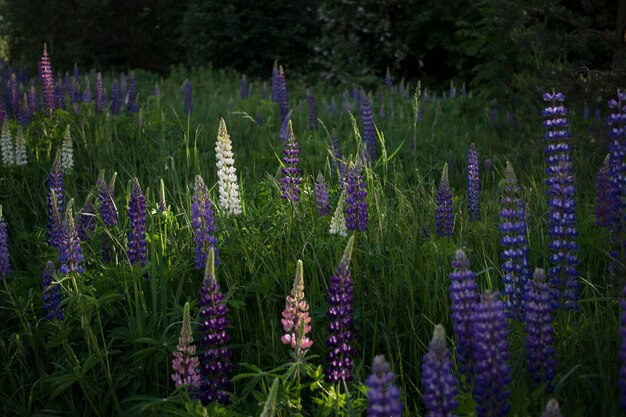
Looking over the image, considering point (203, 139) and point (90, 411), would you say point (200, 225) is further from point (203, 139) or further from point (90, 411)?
point (203, 139)

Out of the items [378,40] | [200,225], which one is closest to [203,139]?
[200,225]

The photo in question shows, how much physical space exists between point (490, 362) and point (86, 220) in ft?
8.47

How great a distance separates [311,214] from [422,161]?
282 cm

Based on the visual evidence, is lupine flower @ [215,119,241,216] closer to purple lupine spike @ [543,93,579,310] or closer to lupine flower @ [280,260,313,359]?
lupine flower @ [280,260,313,359]

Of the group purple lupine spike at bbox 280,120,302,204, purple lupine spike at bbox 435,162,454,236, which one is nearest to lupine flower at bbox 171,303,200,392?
purple lupine spike at bbox 280,120,302,204

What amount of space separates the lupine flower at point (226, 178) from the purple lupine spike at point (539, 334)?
1.77 meters

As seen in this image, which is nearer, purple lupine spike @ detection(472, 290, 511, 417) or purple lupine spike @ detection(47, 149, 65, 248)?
purple lupine spike @ detection(472, 290, 511, 417)

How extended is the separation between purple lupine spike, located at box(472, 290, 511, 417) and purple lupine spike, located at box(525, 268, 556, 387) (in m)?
0.29

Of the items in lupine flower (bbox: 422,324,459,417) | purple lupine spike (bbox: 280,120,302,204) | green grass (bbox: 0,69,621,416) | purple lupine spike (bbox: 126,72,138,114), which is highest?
purple lupine spike (bbox: 126,72,138,114)

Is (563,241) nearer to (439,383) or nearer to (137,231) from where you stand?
(439,383)

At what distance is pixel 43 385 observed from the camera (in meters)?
2.82

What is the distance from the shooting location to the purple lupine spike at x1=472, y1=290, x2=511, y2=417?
1.92 m

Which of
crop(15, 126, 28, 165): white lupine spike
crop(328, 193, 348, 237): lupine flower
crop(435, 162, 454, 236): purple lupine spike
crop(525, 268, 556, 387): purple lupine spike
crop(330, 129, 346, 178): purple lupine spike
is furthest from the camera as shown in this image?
crop(15, 126, 28, 165): white lupine spike

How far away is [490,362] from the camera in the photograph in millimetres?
1931
